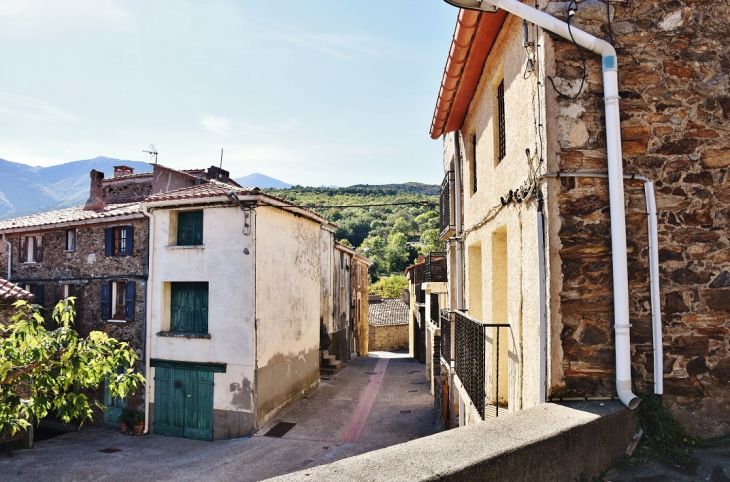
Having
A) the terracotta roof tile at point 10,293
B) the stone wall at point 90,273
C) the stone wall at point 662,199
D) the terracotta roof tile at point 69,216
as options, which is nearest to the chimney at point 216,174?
the terracotta roof tile at point 69,216

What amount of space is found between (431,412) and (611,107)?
41.2 feet

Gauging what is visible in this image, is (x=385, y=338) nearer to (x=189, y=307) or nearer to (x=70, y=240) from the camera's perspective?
(x=189, y=307)

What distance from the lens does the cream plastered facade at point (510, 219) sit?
4055 mm

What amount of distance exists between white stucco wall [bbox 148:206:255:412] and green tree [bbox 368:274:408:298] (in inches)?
1549

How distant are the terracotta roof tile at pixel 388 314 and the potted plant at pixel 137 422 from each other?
2498cm

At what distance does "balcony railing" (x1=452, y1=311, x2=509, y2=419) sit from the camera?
517 centimetres

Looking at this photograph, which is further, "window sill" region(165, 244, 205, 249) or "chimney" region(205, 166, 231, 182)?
"chimney" region(205, 166, 231, 182)

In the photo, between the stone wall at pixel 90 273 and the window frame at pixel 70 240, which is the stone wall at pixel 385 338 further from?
the window frame at pixel 70 240

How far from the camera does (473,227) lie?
736 cm

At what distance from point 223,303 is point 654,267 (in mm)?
12145

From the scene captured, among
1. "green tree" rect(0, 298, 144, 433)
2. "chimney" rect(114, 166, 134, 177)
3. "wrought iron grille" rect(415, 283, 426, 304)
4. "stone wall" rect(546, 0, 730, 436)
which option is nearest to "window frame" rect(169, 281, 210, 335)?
"green tree" rect(0, 298, 144, 433)

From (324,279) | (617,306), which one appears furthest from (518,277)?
(324,279)

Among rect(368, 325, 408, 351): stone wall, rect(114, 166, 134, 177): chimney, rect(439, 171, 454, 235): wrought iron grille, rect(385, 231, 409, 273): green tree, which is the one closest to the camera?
rect(439, 171, 454, 235): wrought iron grille

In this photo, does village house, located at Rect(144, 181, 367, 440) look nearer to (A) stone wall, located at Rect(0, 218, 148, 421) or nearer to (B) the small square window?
(A) stone wall, located at Rect(0, 218, 148, 421)
